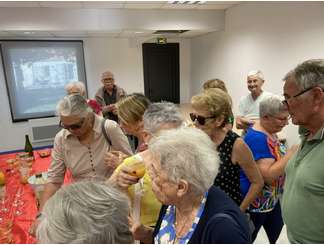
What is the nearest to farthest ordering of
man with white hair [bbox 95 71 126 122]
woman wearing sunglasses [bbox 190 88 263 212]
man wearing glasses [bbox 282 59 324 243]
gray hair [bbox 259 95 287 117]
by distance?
A: man wearing glasses [bbox 282 59 324 243], woman wearing sunglasses [bbox 190 88 263 212], gray hair [bbox 259 95 287 117], man with white hair [bbox 95 71 126 122]

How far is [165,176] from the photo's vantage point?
2.92 ft

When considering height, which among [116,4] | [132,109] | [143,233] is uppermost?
[116,4]

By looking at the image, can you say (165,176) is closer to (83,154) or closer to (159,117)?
(159,117)

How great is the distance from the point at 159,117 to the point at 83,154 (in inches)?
24.1

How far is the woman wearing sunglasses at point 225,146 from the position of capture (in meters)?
1.39

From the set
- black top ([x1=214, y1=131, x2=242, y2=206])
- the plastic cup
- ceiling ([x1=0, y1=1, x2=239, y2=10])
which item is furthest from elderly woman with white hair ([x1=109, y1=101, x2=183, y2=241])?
ceiling ([x1=0, y1=1, x2=239, y2=10])

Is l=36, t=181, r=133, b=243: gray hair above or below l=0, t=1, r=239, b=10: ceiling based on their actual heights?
below

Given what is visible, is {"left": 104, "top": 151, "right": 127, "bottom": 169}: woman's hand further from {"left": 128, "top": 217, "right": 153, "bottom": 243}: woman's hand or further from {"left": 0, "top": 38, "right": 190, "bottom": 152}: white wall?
{"left": 0, "top": 38, "right": 190, "bottom": 152}: white wall

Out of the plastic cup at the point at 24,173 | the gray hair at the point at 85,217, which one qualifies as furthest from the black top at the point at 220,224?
the plastic cup at the point at 24,173

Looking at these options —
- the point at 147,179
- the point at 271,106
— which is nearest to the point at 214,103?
the point at 271,106

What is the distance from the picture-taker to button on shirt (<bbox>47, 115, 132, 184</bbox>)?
1.58 meters

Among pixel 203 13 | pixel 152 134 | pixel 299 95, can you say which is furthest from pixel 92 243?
pixel 203 13

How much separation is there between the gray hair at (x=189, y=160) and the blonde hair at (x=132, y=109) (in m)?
0.56

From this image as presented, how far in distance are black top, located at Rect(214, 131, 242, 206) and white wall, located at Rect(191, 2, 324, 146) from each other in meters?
2.33
